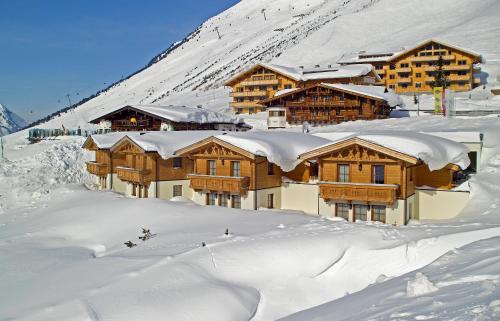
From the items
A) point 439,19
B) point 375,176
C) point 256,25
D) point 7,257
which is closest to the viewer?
point 7,257

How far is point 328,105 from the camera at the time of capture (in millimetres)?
51375

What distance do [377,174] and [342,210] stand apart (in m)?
2.60

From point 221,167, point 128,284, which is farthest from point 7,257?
point 221,167

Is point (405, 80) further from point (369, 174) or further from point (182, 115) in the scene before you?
point (369, 174)

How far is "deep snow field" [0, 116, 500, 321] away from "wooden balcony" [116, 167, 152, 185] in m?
5.04

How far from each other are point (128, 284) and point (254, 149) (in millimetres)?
13719

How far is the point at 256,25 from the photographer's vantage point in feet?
607

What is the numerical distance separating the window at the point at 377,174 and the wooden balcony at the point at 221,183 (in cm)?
701

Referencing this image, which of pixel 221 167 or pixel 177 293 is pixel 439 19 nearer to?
pixel 221 167

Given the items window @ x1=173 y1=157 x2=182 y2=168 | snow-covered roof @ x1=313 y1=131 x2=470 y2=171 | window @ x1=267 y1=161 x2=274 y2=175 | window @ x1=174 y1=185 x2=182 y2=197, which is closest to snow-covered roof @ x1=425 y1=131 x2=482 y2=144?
snow-covered roof @ x1=313 y1=131 x2=470 y2=171

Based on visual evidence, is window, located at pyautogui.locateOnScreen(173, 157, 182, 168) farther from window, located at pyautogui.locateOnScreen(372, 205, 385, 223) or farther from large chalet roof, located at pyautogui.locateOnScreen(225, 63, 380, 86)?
large chalet roof, located at pyautogui.locateOnScreen(225, 63, 380, 86)

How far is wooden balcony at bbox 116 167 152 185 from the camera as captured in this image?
103 ft

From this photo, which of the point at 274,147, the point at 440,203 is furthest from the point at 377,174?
the point at 274,147

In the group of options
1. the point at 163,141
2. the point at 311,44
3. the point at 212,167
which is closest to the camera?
the point at 212,167
